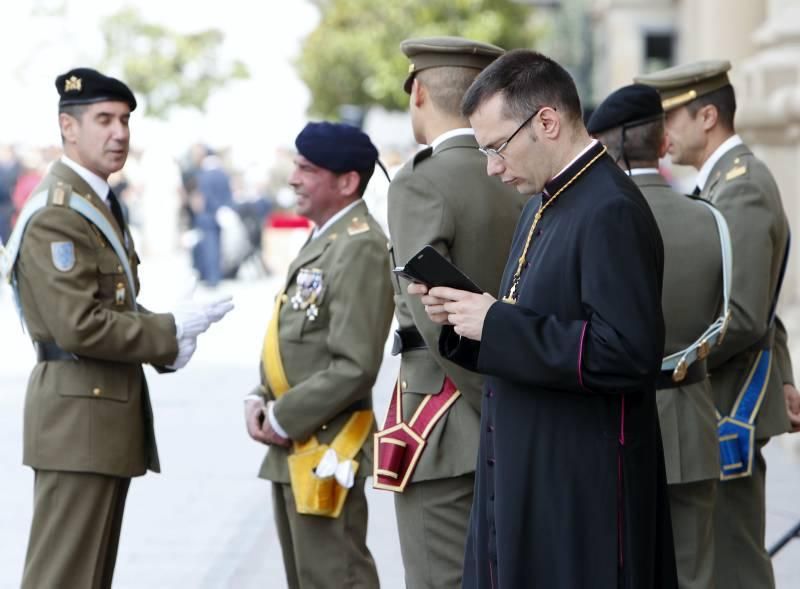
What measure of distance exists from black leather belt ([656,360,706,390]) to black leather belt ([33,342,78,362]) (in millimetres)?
1864

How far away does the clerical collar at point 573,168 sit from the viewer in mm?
3463

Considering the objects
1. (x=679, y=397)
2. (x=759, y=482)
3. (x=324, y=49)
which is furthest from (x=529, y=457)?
(x=324, y=49)

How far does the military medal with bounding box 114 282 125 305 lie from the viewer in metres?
4.89

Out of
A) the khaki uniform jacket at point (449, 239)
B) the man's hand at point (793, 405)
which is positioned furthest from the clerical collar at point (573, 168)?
the man's hand at point (793, 405)

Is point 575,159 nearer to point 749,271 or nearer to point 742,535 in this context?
point 749,271

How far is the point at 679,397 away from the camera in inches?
183

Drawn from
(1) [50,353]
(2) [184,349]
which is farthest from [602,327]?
(1) [50,353]

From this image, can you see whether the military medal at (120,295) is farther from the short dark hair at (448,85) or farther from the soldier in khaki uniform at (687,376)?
the soldier in khaki uniform at (687,376)

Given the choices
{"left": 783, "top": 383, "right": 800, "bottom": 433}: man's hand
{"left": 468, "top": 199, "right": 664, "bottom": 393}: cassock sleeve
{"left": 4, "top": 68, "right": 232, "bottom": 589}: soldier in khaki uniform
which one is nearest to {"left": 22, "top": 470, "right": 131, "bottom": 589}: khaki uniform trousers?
{"left": 4, "top": 68, "right": 232, "bottom": 589}: soldier in khaki uniform

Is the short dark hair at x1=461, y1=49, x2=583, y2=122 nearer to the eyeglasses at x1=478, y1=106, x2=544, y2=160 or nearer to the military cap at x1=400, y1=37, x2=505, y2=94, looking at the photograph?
the eyeglasses at x1=478, y1=106, x2=544, y2=160

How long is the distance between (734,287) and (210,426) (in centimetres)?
648

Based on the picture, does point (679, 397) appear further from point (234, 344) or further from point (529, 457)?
point (234, 344)

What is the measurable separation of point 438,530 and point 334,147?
4.81 feet

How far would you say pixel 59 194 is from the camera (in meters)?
4.76
